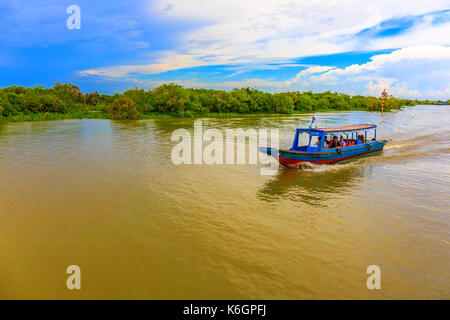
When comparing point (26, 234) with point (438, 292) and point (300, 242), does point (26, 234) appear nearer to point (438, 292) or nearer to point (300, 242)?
point (300, 242)

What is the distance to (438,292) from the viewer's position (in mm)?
6152

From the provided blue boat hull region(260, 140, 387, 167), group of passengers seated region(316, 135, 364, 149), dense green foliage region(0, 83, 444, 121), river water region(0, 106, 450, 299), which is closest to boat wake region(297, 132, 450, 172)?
blue boat hull region(260, 140, 387, 167)

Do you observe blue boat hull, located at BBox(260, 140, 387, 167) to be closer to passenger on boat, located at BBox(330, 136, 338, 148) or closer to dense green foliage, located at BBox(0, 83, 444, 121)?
passenger on boat, located at BBox(330, 136, 338, 148)

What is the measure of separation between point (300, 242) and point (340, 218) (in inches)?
99.8

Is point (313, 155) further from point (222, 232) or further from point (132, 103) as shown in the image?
point (132, 103)

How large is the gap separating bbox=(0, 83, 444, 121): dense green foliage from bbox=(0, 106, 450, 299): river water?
37263 millimetres

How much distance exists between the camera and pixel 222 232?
28.3 ft

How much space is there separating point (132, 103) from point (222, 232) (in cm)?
4679

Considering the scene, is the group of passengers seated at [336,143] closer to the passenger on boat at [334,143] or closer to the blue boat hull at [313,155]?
the passenger on boat at [334,143]

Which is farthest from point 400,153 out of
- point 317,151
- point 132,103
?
point 132,103

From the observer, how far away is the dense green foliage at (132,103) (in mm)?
47094
